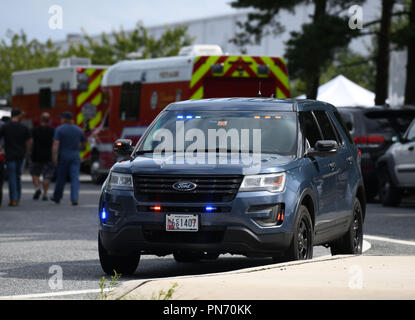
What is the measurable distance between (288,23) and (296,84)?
12344 mm

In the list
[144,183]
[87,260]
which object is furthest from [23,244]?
[144,183]

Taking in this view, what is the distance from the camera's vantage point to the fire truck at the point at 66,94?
31.9 m

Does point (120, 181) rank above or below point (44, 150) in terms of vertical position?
above

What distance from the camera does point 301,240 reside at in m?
11.0

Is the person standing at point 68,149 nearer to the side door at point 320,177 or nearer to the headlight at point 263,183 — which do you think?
the side door at point 320,177

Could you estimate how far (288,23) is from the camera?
257 ft

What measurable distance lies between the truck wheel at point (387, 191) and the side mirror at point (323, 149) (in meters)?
11.4

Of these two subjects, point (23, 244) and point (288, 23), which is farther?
point (288, 23)

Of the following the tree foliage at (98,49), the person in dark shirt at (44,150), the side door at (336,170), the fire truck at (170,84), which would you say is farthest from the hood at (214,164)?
the tree foliage at (98,49)

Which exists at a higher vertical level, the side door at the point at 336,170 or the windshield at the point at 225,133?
the windshield at the point at 225,133

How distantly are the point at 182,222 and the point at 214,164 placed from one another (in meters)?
0.62

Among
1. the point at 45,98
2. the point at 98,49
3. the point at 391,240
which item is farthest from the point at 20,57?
the point at 391,240

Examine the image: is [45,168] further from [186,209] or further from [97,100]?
[186,209]
